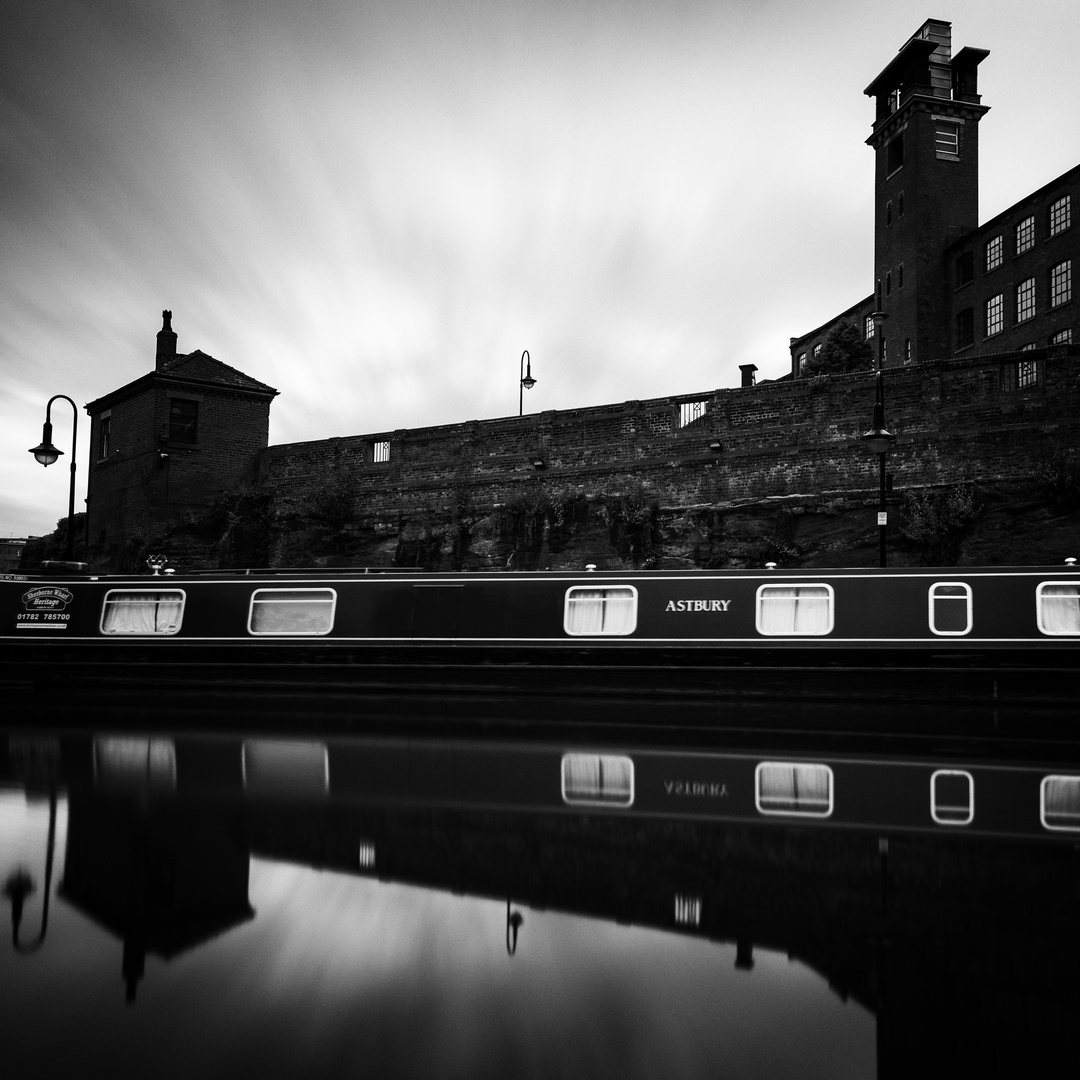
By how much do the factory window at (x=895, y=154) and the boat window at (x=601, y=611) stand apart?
28607 millimetres

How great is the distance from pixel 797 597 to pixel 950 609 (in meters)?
1.72

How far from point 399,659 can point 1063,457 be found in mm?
12073

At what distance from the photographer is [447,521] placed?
67.1ft

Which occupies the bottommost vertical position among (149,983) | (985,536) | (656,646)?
(149,983)

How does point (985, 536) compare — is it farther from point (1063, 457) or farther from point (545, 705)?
point (545, 705)

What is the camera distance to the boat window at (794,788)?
5020 millimetres

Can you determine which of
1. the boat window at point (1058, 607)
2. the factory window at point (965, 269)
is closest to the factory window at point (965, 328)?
the factory window at point (965, 269)

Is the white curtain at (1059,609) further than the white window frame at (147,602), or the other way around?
the white window frame at (147,602)

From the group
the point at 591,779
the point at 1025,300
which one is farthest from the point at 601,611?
the point at 1025,300

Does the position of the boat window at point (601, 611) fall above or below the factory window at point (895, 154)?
below

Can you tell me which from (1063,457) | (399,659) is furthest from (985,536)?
(399,659)

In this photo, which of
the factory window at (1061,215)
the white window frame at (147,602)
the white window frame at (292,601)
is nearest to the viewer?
the white window frame at (292,601)

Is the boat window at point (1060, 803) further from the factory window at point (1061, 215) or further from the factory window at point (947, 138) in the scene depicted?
the factory window at point (947, 138)

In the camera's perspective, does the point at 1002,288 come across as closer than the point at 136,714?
No
